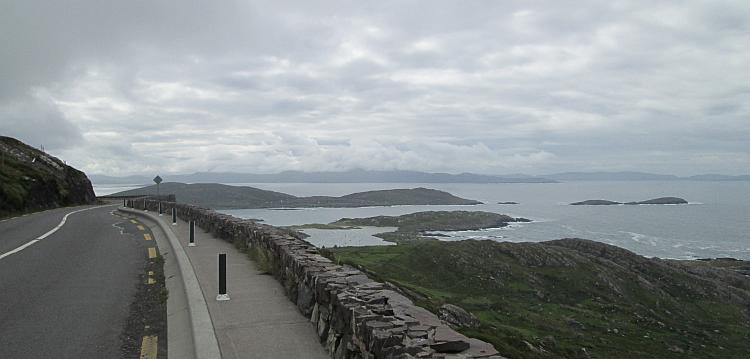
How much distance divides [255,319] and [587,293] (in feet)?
232

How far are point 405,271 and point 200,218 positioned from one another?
53.3 meters

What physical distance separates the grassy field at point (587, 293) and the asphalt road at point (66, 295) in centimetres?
3338

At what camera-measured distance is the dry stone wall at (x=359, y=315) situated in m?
5.18

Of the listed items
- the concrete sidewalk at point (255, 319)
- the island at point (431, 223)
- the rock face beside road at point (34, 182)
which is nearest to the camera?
the concrete sidewalk at point (255, 319)

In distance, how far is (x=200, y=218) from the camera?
2338cm

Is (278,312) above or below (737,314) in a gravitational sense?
above

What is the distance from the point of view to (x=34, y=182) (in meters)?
45.7

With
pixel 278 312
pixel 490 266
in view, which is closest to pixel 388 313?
pixel 278 312

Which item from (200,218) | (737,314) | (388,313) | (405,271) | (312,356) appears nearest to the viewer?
(388,313)

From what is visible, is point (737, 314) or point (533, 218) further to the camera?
point (533, 218)

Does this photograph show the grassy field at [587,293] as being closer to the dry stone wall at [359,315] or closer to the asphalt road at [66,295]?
the asphalt road at [66,295]

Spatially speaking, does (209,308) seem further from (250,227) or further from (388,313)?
(250,227)

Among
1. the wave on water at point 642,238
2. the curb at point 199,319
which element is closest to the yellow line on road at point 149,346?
the curb at point 199,319

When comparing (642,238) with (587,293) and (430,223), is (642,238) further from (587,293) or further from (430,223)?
(587,293)
